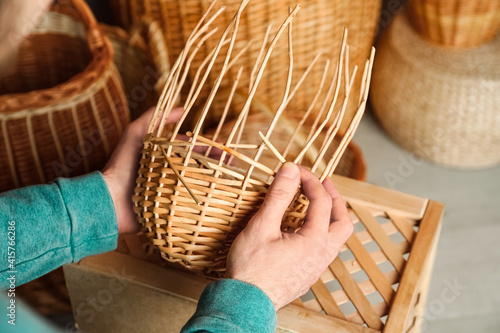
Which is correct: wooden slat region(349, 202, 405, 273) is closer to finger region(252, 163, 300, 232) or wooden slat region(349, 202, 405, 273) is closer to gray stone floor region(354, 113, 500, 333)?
finger region(252, 163, 300, 232)

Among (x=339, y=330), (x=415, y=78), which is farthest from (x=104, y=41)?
(x=415, y=78)

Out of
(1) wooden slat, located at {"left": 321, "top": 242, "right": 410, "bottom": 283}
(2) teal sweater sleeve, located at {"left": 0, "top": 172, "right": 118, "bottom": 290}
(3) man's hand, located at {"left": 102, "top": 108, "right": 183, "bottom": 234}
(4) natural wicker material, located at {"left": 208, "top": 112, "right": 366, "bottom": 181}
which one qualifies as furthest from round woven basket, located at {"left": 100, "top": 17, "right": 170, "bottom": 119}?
(1) wooden slat, located at {"left": 321, "top": 242, "right": 410, "bottom": 283}

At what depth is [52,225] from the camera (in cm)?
72

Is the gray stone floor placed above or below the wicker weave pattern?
below

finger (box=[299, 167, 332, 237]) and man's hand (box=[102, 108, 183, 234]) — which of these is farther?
man's hand (box=[102, 108, 183, 234])

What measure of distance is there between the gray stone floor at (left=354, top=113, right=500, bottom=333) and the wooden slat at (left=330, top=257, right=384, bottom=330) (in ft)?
1.77

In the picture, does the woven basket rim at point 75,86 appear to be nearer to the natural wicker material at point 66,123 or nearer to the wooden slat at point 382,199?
the natural wicker material at point 66,123

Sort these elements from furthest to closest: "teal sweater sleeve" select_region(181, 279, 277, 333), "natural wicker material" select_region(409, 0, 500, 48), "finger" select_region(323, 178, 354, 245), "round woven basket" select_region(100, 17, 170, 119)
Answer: "natural wicker material" select_region(409, 0, 500, 48), "round woven basket" select_region(100, 17, 170, 119), "finger" select_region(323, 178, 354, 245), "teal sweater sleeve" select_region(181, 279, 277, 333)

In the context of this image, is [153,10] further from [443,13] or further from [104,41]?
[443,13]

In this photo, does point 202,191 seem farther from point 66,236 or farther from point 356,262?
point 356,262

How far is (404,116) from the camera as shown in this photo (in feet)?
5.27

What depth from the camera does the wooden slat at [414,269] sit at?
2.49 feet

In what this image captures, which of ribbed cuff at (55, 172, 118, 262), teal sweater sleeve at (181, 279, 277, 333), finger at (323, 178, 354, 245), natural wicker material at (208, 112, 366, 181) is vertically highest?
finger at (323, 178, 354, 245)

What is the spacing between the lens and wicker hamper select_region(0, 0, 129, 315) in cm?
101
